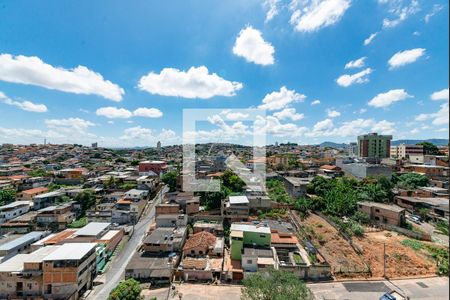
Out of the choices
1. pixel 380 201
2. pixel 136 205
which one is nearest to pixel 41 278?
pixel 136 205

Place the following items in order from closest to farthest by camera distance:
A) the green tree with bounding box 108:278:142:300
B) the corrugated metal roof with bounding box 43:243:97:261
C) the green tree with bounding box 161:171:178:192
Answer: the green tree with bounding box 108:278:142:300 → the corrugated metal roof with bounding box 43:243:97:261 → the green tree with bounding box 161:171:178:192

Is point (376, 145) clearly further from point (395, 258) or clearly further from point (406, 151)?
point (395, 258)

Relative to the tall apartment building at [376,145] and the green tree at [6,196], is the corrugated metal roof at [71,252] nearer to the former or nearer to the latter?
the green tree at [6,196]

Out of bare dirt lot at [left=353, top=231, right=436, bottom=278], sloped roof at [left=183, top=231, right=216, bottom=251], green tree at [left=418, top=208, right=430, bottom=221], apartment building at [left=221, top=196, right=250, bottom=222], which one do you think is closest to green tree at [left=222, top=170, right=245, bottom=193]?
apartment building at [left=221, top=196, right=250, bottom=222]

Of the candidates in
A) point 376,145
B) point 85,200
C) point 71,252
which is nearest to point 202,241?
point 71,252

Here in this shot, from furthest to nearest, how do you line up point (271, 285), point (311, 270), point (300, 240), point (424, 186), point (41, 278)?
point (424, 186) < point (300, 240) < point (311, 270) < point (41, 278) < point (271, 285)

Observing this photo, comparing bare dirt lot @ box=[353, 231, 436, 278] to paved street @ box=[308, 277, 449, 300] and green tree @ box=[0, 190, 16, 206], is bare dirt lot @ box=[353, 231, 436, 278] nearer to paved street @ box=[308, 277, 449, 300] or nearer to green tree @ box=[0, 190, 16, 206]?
paved street @ box=[308, 277, 449, 300]

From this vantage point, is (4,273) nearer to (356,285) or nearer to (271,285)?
(271,285)
